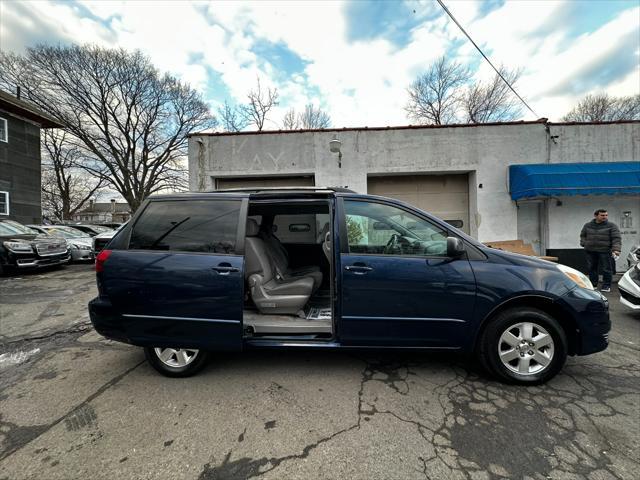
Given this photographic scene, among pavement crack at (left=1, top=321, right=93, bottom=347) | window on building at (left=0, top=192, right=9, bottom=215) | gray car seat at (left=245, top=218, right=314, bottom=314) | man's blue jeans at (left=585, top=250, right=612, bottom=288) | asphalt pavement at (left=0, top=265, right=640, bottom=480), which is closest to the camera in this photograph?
asphalt pavement at (left=0, top=265, right=640, bottom=480)

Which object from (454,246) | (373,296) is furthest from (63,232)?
(454,246)

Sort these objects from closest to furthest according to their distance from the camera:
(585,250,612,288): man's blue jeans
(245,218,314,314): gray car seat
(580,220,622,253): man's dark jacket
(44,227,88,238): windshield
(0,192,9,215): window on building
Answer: (245,218,314,314): gray car seat < (580,220,622,253): man's dark jacket < (585,250,612,288): man's blue jeans < (44,227,88,238): windshield < (0,192,9,215): window on building

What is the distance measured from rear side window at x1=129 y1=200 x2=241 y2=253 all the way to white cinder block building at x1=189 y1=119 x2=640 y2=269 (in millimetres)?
5757

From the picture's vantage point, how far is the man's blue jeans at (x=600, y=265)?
20.1 feet

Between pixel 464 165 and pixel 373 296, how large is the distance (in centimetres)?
710

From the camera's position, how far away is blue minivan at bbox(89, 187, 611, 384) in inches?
101

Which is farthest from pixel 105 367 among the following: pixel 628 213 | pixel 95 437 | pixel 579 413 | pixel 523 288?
pixel 628 213

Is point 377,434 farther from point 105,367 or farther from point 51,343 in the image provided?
point 51,343

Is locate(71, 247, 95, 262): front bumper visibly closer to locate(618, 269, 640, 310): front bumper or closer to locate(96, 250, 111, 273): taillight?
locate(96, 250, 111, 273): taillight

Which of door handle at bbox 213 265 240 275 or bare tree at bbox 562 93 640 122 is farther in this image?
bare tree at bbox 562 93 640 122

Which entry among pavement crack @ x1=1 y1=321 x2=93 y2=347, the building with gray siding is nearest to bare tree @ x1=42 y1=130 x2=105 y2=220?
the building with gray siding

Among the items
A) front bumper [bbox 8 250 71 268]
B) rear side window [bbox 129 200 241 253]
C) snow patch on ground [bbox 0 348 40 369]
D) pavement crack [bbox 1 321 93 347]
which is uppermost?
rear side window [bbox 129 200 241 253]

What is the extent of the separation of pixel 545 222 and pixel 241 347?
29.3 ft

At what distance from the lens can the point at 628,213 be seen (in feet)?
25.5
